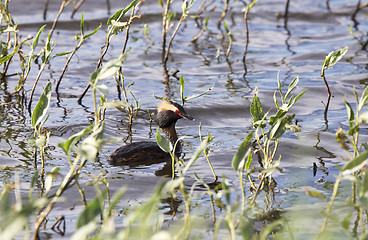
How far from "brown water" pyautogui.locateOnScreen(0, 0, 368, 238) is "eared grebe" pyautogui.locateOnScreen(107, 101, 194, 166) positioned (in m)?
0.13

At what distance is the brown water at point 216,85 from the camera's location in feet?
19.4

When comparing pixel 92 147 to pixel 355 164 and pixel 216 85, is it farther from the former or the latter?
pixel 216 85

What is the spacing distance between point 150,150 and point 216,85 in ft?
9.69

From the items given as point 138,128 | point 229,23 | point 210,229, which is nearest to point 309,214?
point 210,229

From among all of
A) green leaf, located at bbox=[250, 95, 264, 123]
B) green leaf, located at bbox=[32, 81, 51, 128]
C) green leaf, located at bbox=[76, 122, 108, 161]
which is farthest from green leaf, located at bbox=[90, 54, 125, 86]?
green leaf, located at bbox=[250, 95, 264, 123]

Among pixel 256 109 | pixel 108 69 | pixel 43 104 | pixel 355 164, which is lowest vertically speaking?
pixel 256 109

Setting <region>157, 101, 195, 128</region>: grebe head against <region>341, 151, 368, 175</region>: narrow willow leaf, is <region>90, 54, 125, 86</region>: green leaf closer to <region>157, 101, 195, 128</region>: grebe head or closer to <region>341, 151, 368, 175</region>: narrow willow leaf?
<region>341, 151, 368, 175</region>: narrow willow leaf

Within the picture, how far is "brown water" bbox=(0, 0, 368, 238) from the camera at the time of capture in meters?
5.91

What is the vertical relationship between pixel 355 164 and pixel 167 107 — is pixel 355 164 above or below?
above

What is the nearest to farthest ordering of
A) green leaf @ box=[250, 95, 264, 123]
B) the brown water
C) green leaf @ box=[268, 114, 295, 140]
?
green leaf @ box=[268, 114, 295, 140]
green leaf @ box=[250, 95, 264, 123]
the brown water

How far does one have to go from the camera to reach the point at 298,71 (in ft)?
32.3

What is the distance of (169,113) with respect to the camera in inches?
275

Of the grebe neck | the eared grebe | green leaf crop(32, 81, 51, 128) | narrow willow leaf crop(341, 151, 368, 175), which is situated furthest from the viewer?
the grebe neck

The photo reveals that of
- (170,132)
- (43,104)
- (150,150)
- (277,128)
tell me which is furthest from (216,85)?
(43,104)
